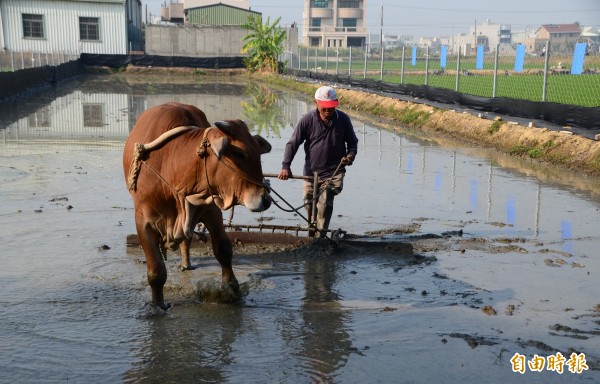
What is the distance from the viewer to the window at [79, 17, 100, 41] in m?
57.9

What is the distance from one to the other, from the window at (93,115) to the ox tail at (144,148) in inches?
632

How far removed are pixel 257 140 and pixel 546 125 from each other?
42.5 feet

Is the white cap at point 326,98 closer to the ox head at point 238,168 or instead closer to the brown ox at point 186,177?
the brown ox at point 186,177

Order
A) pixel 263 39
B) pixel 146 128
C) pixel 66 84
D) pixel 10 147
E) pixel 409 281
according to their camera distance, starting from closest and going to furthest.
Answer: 1. pixel 146 128
2. pixel 409 281
3. pixel 10 147
4. pixel 66 84
5. pixel 263 39

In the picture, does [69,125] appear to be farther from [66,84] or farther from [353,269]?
[66,84]

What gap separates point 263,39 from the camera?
55.2 m

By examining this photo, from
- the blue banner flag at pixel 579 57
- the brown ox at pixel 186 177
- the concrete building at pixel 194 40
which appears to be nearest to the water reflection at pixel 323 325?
the brown ox at pixel 186 177

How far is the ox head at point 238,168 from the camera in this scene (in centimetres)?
606

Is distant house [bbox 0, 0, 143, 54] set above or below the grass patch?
above

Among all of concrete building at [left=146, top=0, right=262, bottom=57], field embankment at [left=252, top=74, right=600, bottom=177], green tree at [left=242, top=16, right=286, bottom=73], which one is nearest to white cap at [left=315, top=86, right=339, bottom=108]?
field embankment at [left=252, top=74, right=600, bottom=177]

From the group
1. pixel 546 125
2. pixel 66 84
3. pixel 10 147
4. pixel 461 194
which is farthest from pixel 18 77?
pixel 461 194

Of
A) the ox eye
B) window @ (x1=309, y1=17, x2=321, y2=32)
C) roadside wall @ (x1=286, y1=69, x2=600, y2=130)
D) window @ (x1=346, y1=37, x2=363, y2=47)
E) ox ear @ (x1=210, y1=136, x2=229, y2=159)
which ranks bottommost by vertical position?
roadside wall @ (x1=286, y1=69, x2=600, y2=130)

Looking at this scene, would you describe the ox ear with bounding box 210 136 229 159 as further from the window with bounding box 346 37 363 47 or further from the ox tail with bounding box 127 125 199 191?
the window with bounding box 346 37 363 47

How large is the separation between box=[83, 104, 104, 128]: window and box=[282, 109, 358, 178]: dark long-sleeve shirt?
47.0 feet
